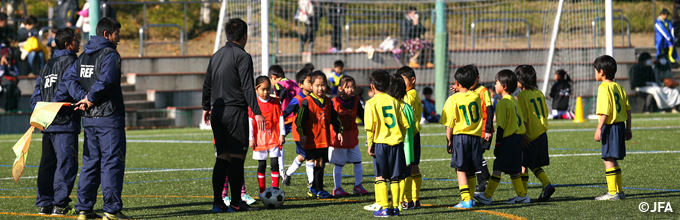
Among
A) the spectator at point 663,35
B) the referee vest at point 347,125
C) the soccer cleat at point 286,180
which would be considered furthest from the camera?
the spectator at point 663,35

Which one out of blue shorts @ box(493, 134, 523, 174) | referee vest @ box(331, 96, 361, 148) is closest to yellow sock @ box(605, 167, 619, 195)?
blue shorts @ box(493, 134, 523, 174)

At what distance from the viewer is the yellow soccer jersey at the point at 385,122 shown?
6758mm

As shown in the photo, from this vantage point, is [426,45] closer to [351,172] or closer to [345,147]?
[351,172]

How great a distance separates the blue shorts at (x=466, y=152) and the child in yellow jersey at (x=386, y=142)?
0.61 m

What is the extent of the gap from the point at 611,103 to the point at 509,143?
111 cm

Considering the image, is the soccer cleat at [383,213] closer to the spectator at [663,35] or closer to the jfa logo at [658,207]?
the jfa logo at [658,207]

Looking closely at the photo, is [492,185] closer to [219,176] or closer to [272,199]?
[272,199]

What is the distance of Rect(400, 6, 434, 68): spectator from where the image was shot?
22109 millimetres

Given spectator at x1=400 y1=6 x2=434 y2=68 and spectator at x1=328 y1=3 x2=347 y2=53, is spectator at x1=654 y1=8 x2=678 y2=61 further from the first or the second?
spectator at x1=328 y1=3 x2=347 y2=53

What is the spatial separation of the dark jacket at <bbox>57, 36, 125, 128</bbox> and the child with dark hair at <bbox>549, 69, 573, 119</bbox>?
15.4 m

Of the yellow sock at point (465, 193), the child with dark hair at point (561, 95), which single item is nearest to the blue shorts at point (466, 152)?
the yellow sock at point (465, 193)

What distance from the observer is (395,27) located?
2336 centimetres

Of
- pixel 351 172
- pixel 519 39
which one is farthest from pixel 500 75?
pixel 519 39

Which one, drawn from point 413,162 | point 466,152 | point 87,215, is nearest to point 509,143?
point 466,152
